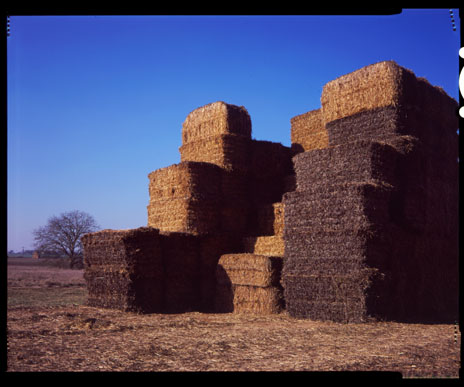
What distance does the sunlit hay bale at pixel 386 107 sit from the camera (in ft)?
36.0

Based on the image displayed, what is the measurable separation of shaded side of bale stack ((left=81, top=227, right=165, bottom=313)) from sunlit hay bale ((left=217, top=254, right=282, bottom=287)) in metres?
1.67

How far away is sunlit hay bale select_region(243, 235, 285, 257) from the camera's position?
39.5 ft

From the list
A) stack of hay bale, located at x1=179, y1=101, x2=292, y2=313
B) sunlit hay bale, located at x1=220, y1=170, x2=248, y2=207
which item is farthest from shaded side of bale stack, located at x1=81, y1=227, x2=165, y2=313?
sunlit hay bale, located at x1=220, y1=170, x2=248, y2=207

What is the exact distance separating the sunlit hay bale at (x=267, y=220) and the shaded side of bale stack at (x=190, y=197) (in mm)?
1238

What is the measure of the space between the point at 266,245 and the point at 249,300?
1.64 meters

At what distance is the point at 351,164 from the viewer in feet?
32.8

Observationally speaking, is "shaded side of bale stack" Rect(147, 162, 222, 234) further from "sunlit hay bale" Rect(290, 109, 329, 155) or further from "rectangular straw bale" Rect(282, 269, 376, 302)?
"rectangular straw bale" Rect(282, 269, 376, 302)

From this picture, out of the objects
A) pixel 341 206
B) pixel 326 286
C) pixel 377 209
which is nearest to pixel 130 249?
pixel 326 286

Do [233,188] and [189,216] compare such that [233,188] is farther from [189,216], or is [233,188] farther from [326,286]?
[326,286]

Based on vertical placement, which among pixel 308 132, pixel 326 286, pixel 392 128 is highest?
pixel 308 132

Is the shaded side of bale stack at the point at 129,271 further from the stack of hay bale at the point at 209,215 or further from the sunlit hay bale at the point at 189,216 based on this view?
the sunlit hay bale at the point at 189,216
